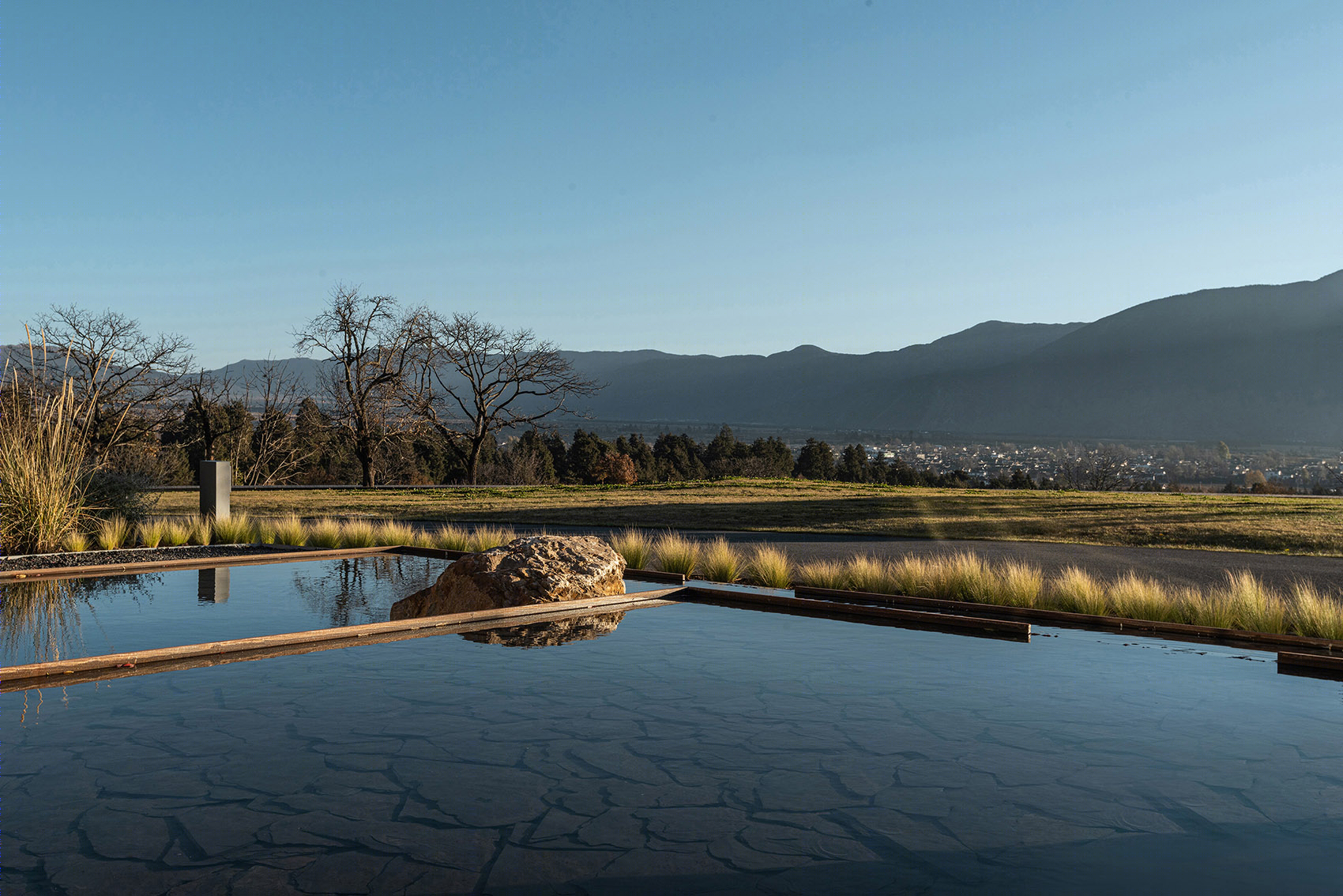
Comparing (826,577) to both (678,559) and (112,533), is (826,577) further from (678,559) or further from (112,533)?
(112,533)

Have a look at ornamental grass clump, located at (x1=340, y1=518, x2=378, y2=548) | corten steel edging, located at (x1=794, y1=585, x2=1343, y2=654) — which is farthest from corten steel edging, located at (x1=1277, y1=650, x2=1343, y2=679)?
ornamental grass clump, located at (x1=340, y1=518, x2=378, y2=548)

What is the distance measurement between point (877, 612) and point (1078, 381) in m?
113

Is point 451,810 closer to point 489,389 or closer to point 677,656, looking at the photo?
point 677,656

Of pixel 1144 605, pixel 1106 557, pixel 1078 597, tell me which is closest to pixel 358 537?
pixel 1078 597

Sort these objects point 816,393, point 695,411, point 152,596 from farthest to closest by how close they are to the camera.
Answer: point 695,411
point 816,393
point 152,596

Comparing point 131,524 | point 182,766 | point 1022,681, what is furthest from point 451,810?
point 131,524

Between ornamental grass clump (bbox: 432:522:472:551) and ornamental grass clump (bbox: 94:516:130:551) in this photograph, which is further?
ornamental grass clump (bbox: 432:522:472:551)

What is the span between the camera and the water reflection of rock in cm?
686

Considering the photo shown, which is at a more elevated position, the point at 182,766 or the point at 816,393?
the point at 816,393

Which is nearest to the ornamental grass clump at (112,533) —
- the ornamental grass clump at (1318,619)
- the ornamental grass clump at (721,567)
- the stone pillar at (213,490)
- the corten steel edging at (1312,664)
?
the stone pillar at (213,490)

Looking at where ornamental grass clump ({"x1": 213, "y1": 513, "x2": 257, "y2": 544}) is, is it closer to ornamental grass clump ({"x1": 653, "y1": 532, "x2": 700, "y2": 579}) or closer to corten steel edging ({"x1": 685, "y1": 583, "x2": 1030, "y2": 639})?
ornamental grass clump ({"x1": 653, "y1": 532, "x2": 700, "y2": 579})

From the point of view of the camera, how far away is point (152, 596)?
342 inches

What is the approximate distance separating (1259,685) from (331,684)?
5.49 metres

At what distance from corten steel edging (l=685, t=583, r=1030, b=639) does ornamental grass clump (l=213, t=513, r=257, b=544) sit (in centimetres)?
715
